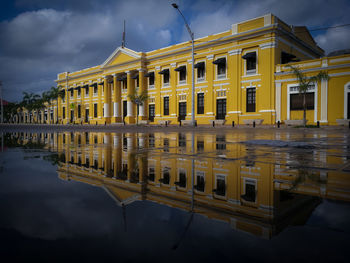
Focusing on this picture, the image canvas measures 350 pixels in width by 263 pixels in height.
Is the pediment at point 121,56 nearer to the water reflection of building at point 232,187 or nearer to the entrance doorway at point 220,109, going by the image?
the entrance doorway at point 220,109

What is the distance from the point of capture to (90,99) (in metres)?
48.4

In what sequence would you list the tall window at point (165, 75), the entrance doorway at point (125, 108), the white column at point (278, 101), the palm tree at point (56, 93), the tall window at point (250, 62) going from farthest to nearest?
the palm tree at point (56, 93), the entrance doorway at point (125, 108), the tall window at point (165, 75), the tall window at point (250, 62), the white column at point (278, 101)

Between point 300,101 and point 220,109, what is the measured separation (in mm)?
8803

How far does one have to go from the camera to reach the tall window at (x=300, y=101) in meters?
24.1

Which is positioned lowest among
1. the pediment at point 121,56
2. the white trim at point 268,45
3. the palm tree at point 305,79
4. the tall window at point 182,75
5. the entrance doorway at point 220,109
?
the entrance doorway at point 220,109

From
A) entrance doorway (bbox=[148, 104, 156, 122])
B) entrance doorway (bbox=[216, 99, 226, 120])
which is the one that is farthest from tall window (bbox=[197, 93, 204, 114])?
entrance doorway (bbox=[148, 104, 156, 122])

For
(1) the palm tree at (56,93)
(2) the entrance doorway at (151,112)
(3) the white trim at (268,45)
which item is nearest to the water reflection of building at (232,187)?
(3) the white trim at (268,45)

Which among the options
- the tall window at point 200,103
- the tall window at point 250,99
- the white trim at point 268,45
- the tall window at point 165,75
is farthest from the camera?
the tall window at point 165,75

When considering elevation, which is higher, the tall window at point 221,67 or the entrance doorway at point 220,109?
the tall window at point 221,67

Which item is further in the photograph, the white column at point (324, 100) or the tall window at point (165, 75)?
the tall window at point (165, 75)

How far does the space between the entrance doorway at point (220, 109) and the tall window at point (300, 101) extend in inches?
294

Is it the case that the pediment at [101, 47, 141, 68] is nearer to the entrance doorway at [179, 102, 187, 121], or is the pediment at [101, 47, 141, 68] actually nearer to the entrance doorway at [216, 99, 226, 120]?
the entrance doorway at [179, 102, 187, 121]

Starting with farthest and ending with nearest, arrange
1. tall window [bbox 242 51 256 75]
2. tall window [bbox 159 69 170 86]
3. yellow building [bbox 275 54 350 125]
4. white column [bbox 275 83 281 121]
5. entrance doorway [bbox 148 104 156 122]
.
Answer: entrance doorway [bbox 148 104 156 122]
tall window [bbox 159 69 170 86]
tall window [bbox 242 51 256 75]
white column [bbox 275 83 281 121]
yellow building [bbox 275 54 350 125]

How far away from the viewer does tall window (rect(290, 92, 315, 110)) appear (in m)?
24.1
